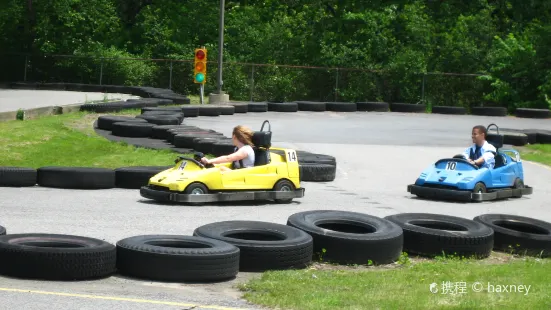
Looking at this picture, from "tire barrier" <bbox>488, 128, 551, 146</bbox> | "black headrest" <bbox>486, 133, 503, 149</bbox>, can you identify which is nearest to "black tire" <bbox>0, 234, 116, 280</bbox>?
"black headrest" <bbox>486, 133, 503, 149</bbox>

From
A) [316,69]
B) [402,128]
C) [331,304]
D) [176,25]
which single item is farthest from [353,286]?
[176,25]

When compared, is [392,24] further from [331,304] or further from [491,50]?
[331,304]

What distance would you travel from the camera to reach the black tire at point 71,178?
13398 mm

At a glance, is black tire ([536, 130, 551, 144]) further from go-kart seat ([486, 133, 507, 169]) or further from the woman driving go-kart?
the woman driving go-kart

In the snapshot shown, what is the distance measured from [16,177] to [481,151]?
671 centimetres

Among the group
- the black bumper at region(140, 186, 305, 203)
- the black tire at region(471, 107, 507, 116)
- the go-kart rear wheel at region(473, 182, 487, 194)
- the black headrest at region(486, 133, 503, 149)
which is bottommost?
the black bumper at region(140, 186, 305, 203)

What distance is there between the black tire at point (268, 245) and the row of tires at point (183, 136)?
6.27 m

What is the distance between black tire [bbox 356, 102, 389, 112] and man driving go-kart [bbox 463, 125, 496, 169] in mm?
20412

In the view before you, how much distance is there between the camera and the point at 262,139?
12.6m

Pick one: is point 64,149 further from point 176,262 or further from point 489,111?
point 489,111

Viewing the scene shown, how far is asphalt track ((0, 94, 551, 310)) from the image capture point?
7199 mm

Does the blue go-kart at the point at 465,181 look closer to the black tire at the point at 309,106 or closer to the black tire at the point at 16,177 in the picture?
the black tire at the point at 16,177

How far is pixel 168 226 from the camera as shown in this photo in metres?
10.6

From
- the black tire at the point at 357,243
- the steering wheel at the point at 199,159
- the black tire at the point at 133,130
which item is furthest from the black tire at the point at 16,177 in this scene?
the black tire at the point at 133,130
